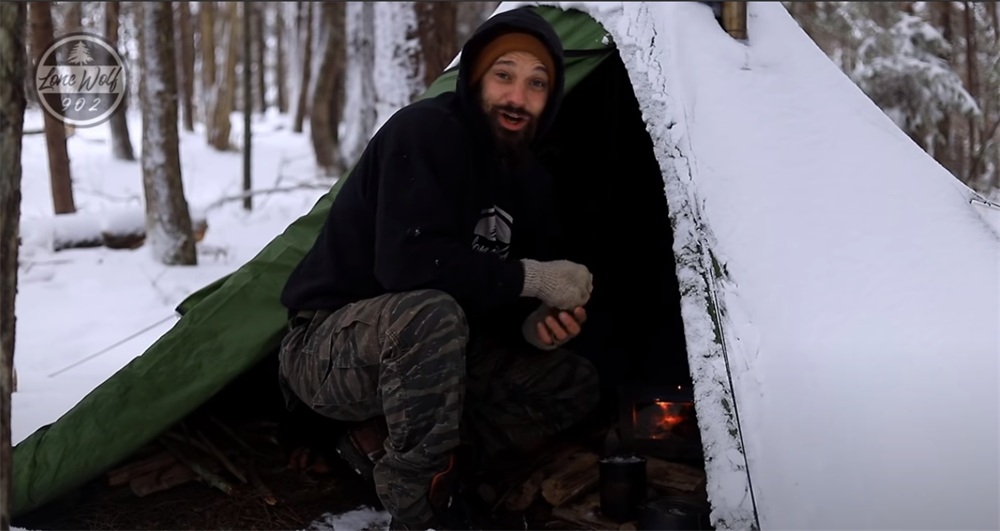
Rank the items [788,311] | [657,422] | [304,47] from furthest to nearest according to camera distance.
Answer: [304,47]
[657,422]
[788,311]

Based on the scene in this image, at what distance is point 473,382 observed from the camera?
9.35 feet

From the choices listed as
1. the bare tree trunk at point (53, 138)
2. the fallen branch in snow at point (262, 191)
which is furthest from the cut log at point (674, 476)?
the bare tree trunk at point (53, 138)

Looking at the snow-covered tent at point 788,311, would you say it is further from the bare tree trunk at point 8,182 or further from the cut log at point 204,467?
the bare tree trunk at point 8,182

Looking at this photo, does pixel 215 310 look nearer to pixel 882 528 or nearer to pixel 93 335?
pixel 882 528

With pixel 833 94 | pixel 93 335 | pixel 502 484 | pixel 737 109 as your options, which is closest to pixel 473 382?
pixel 502 484

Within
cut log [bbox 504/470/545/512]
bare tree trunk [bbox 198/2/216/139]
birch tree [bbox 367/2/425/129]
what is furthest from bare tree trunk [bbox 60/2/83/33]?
cut log [bbox 504/470/545/512]

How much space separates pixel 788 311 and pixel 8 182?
1.64 meters

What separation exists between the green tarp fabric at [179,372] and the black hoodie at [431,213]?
0.15m

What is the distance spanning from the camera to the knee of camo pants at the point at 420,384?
2195mm

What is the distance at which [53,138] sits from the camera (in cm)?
652

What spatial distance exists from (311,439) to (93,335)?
226 cm

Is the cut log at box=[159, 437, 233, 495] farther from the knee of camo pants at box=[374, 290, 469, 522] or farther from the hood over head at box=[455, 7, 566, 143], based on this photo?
the hood over head at box=[455, 7, 566, 143]

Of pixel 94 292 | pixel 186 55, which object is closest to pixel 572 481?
pixel 94 292
